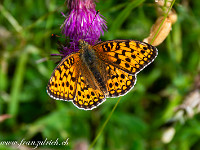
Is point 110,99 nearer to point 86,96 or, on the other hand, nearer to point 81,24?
point 86,96

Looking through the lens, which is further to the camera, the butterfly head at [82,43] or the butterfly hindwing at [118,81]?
the butterfly head at [82,43]

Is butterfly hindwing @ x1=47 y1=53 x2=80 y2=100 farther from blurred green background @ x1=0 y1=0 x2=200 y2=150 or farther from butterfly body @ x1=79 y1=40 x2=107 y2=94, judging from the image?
blurred green background @ x1=0 y1=0 x2=200 y2=150

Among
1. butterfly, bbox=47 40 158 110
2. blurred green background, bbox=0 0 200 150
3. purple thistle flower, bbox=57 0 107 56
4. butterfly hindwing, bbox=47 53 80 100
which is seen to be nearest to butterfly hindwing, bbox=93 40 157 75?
butterfly, bbox=47 40 158 110

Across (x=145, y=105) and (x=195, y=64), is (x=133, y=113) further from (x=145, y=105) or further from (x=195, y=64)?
(x=195, y=64)

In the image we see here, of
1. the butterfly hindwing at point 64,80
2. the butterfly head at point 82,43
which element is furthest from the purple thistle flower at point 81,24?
the butterfly hindwing at point 64,80

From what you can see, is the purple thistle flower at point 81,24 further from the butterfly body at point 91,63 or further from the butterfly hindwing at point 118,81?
the butterfly hindwing at point 118,81
